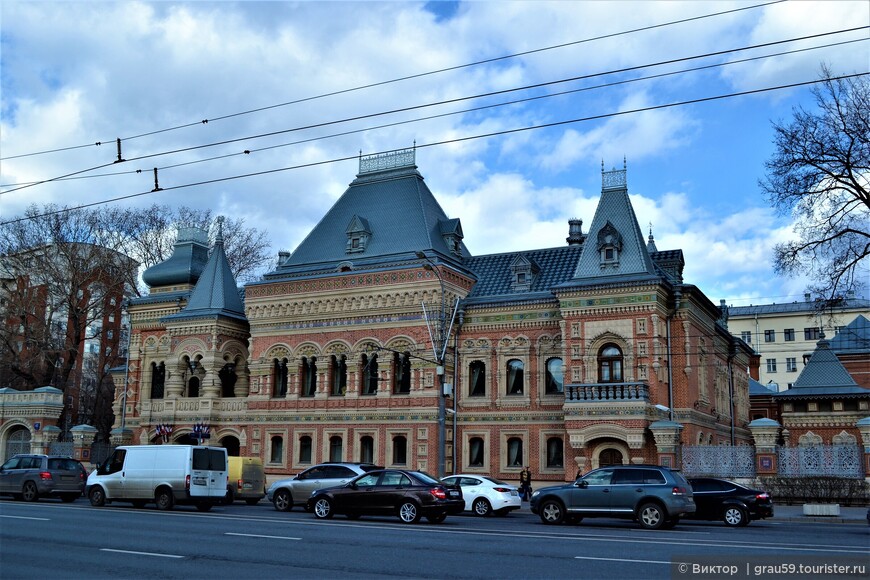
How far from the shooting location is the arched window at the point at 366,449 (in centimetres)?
3601

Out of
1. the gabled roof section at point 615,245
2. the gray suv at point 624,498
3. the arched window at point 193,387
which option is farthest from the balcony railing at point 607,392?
the arched window at point 193,387

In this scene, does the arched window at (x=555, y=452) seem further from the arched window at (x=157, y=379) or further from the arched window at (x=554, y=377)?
the arched window at (x=157, y=379)

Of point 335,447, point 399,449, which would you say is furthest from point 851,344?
point 335,447

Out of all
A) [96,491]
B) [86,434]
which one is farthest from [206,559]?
[86,434]

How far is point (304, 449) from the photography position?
37469 mm

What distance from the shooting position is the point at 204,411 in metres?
39.0

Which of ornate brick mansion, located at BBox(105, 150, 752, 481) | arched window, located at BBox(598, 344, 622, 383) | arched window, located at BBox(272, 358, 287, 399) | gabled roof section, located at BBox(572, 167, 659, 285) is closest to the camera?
ornate brick mansion, located at BBox(105, 150, 752, 481)

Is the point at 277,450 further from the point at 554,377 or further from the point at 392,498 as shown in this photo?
the point at 392,498

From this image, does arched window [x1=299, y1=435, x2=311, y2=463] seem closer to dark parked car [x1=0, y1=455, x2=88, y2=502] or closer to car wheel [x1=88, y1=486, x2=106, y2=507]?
dark parked car [x1=0, y1=455, x2=88, y2=502]

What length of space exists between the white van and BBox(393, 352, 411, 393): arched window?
1219cm

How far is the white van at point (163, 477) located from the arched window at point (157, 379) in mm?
18163

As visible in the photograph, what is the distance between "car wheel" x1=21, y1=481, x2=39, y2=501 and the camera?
27.3 m

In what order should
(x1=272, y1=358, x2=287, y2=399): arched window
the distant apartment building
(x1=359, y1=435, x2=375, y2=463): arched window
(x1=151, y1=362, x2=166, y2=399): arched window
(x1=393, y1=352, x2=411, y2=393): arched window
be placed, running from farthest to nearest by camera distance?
the distant apartment building → (x1=151, y1=362, x2=166, y2=399): arched window → (x1=272, y1=358, x2=287, y2=399): arched window → (x1=359, y1=435, x2=375, y2=463): arched window → (x1=393, y1=352, x2=411, y2=393): arched window

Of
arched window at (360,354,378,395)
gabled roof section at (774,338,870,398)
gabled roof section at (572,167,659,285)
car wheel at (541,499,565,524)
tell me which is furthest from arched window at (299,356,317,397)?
gabled roof section at (774,338,870,398)
